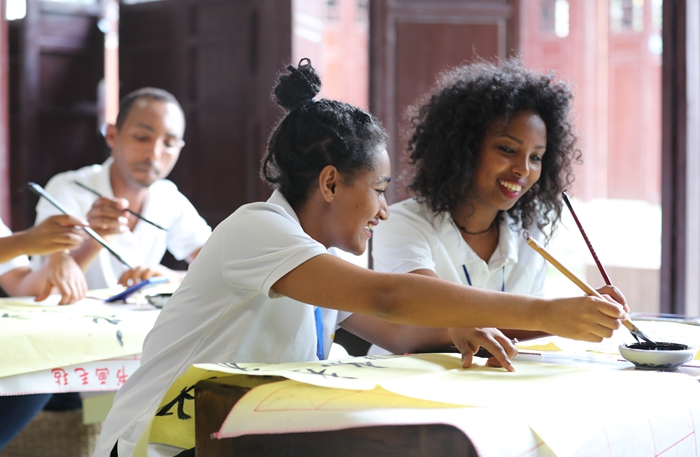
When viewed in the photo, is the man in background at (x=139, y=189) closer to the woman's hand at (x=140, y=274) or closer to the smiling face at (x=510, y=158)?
the woman's hand at (x=140, y=274)

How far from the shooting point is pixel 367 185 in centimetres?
128

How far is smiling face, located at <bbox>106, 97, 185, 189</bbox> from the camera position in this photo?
106 inches

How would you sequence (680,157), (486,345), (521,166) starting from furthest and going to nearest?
(680,157) < (521,166) < (486,345)

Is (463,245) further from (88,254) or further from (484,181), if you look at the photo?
(88,254)

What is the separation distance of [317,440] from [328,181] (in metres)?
0.51

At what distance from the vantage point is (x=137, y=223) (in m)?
2.68

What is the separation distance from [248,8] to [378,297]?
123 inches

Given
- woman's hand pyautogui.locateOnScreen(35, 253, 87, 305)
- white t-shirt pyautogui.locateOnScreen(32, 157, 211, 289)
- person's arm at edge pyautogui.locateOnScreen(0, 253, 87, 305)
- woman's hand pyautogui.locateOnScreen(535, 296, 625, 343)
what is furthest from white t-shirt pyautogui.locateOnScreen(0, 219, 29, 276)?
woman's hand pyautogui.locateOnScreen(535, 296, 625, 343)

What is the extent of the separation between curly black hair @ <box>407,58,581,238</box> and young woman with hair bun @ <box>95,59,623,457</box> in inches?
23.2

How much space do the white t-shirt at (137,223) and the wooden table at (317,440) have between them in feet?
5.62

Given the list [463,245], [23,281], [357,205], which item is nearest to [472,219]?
Answer: [463,245]

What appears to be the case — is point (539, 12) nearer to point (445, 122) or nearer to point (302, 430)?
point (445, 122)

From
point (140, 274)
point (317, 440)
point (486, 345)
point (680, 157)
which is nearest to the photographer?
point (317, 440)

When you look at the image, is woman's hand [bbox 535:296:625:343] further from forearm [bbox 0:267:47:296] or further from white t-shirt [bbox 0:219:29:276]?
white t-shirt [bbox 0:219:29:276]
